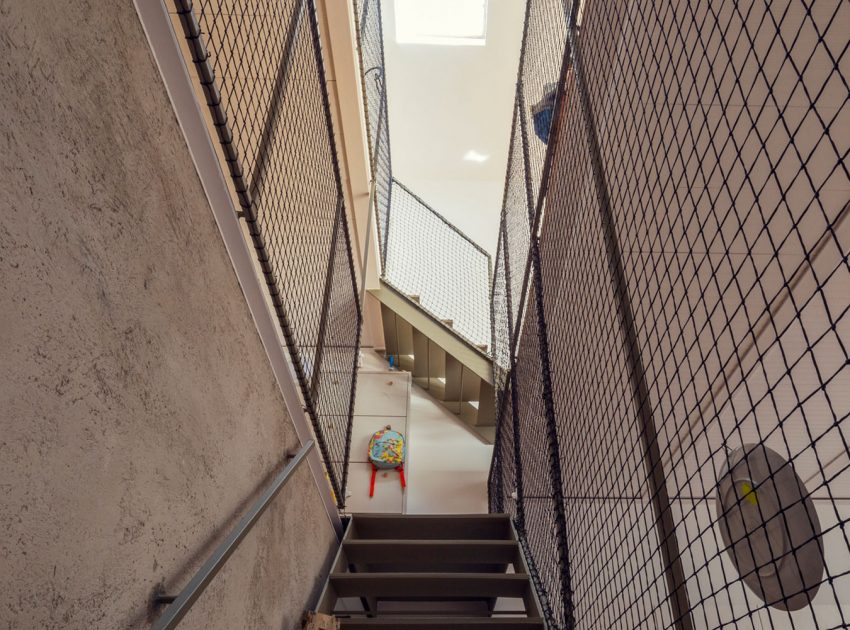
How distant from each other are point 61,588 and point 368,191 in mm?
4913

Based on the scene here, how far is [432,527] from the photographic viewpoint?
10.1 ft

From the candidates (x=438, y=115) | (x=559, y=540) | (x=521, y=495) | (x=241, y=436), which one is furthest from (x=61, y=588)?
(x=438, y=115)

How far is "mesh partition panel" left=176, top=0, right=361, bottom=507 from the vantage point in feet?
6.72

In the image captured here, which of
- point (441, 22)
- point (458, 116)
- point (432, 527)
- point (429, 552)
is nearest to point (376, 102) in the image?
point (441, 22)

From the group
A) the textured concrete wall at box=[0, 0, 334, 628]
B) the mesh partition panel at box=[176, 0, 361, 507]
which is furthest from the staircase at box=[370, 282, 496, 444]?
the textured concrete wall at box=[0, 0, 334, 628]

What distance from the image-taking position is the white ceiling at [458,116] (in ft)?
24.0

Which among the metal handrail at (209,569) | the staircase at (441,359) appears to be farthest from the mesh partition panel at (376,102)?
the metal handrail at (209,569)

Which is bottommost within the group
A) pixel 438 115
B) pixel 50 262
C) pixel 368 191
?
pixel 50 262

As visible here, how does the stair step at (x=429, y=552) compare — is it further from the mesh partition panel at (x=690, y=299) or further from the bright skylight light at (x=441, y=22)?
the bright skylight light at (x=441, y=22)

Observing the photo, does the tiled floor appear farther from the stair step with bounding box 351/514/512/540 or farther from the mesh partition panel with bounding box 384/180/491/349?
the stair step with bounding box 351/514/512/540

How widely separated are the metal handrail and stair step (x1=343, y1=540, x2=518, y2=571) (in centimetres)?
114

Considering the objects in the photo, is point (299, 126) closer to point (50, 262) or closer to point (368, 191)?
point (50, 262)

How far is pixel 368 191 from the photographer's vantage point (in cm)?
550

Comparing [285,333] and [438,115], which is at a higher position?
[438,115]
